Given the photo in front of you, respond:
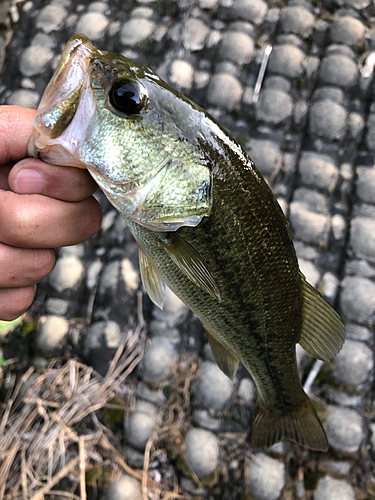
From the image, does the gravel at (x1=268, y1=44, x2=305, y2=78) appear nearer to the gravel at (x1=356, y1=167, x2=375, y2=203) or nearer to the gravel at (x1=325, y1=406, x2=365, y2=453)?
the gravel at (x1=356, y1=167, x2=375, y2=203)

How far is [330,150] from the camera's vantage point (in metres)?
2.40

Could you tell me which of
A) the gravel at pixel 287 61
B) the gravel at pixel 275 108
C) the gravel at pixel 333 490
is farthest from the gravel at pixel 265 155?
the gravel at pixel 333 490

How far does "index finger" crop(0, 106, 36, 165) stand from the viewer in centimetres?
115

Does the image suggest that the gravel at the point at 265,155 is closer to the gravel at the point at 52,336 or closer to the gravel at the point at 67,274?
the gravel at the point at 67,274

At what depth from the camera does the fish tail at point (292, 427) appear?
5.27 feet

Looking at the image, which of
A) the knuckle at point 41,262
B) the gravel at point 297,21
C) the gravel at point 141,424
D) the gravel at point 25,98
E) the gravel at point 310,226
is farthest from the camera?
the gravel at point 297,21

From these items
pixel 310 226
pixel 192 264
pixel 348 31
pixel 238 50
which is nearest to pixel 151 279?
pixel 192 264

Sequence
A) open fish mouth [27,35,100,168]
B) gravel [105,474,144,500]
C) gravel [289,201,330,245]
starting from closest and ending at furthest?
open fish mouth [27,35,100,168] → gravel [105,474,144,500] → gravel [289,201,330,245]

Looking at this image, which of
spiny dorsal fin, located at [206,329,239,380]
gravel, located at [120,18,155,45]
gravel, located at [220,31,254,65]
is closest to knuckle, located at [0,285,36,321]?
spiny dorsal fin, located at [206,329,239,380]

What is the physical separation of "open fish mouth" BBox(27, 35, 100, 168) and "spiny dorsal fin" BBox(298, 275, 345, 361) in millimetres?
937

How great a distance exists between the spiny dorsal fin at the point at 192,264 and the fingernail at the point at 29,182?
462mm

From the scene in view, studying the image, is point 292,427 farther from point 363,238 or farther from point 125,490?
point 363,238

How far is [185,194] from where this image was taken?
1099 mm

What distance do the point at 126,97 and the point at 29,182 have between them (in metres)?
0.42
